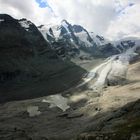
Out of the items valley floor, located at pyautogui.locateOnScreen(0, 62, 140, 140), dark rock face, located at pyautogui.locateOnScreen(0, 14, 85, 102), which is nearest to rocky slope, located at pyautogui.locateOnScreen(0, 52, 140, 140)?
valley floor, located at pyautogui.locateOnScreen(0, 62, 140, 140)

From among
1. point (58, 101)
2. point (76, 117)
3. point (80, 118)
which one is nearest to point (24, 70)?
point (58, 101)

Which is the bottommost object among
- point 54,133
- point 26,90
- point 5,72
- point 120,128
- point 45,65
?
point 120,128

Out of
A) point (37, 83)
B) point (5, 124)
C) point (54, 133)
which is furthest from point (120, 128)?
point (37, 83)

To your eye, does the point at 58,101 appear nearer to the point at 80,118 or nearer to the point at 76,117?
the point at 76,117

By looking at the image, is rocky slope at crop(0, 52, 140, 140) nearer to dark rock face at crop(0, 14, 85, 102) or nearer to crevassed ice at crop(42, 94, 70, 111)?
crevassed ice at crop(42, 94, 70, 111)

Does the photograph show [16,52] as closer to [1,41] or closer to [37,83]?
[1,41]
